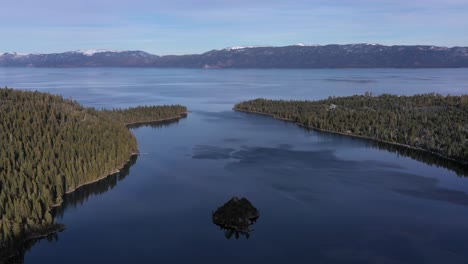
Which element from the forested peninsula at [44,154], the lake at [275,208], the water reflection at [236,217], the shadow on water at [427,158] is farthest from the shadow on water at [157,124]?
the water reflection at [236,217]

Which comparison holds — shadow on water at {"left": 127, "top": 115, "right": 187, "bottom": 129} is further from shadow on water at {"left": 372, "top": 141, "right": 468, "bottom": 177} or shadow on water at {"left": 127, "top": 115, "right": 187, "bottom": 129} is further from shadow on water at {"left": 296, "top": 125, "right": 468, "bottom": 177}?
shadow on water at {"left": 372, "top": 141, "right": 468, "bottom": 177}

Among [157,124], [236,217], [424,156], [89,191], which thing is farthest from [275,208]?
[157,124]

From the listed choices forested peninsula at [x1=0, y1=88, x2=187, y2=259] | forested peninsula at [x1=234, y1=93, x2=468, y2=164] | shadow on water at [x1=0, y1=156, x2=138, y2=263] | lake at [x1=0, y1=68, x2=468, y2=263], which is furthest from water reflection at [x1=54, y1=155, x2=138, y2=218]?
forested peninsula at [x1=234, y1=93, x2=468, y2=164]

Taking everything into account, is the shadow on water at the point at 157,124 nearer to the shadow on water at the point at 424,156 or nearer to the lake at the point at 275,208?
the lake at the point at 275,208

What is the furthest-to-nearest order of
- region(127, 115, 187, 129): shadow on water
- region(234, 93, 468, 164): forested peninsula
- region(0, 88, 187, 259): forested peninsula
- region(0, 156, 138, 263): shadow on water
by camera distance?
1. region(127, 115, 187, 129): shadow on water
2. region(234, 93, 468, 164): forested peninsula
3. region(0, 88, 187, 259): forested peninsula
4. region(0, 156, 138, 263): shadow on water

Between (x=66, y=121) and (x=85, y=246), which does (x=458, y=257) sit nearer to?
(x=85, y=246)

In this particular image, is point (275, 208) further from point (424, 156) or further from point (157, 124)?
point (157, 124)
